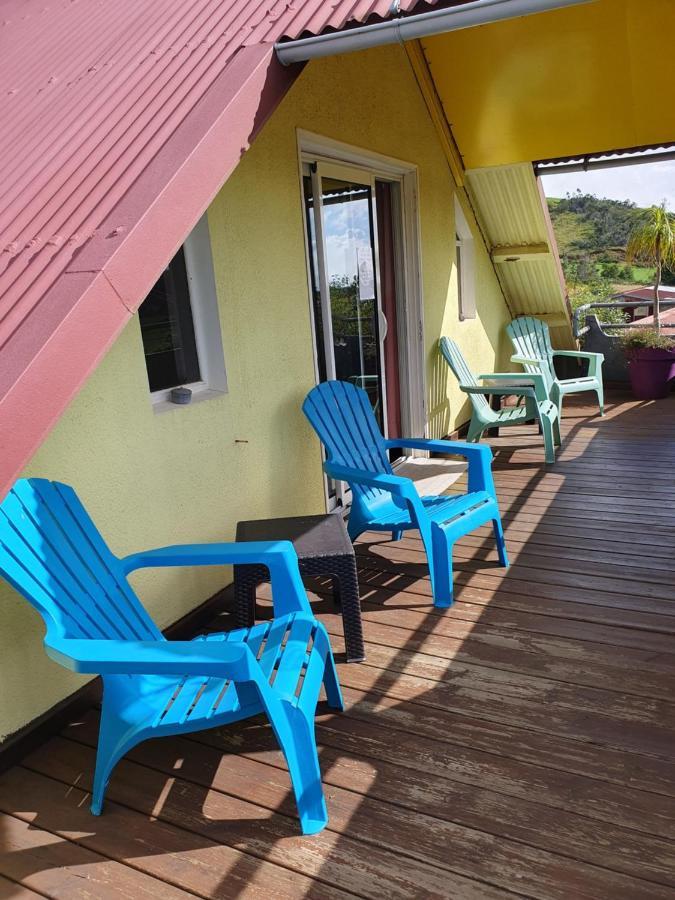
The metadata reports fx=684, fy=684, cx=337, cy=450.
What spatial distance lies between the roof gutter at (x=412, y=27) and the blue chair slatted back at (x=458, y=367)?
339 cm

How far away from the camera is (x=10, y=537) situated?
6.13 feet

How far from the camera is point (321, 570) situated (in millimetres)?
2516

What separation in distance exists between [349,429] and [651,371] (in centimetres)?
473

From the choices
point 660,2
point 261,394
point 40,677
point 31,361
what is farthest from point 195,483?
point 660,2

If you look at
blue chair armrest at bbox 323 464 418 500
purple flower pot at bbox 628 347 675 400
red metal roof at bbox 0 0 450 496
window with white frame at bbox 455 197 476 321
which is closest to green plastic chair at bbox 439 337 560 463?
window with white frame at bbox 455 197 476 321

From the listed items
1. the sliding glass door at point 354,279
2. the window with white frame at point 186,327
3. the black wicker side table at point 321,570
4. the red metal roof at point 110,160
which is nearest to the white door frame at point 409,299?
the sliding glass door at point 354,279

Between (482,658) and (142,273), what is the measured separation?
1799 mm

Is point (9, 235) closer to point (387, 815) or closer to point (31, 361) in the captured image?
point (31, 361)

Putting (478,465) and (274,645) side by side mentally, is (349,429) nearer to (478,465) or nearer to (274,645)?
(478,465)

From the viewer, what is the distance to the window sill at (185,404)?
8.98 ft

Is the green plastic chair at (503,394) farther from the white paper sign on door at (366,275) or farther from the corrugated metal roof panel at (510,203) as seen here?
the corrugated metal roof panel at (510,203)

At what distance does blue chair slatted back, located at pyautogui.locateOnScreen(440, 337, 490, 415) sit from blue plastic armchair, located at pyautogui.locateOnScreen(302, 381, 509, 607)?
174 centimetres

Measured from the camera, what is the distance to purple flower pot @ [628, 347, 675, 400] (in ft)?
22.7

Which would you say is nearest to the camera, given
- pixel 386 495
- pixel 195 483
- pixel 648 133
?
pixel 195 483
